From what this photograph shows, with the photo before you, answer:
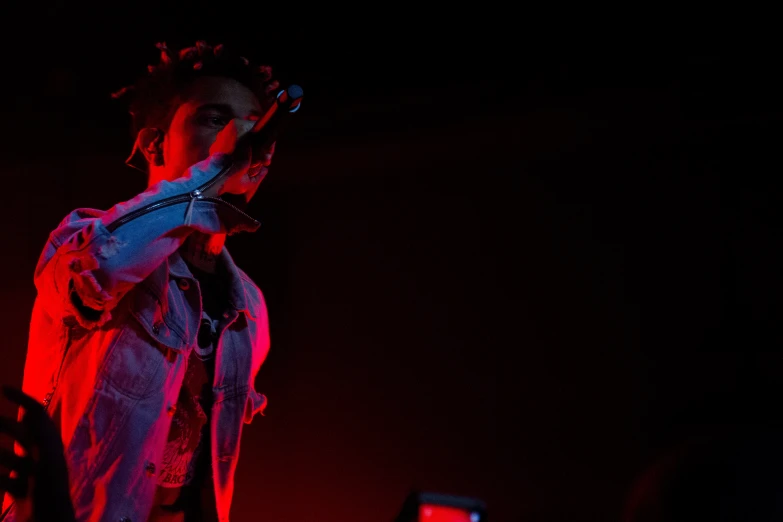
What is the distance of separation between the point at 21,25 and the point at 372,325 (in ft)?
4.80

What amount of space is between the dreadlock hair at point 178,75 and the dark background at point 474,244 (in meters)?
0.42

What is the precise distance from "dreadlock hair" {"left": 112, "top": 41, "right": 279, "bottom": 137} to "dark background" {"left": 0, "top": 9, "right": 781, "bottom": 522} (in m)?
0.42

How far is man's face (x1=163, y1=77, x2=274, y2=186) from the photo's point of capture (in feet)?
5.24

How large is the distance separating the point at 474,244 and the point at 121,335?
1.36m

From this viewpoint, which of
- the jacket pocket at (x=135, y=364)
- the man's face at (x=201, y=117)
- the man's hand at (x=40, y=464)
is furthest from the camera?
the man's face at (x=201, y=117)

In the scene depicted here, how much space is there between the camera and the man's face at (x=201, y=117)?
160cm

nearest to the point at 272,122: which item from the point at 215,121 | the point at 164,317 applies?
the point at 215,121

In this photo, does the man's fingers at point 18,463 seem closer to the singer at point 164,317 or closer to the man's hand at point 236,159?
the singer at point 164,317

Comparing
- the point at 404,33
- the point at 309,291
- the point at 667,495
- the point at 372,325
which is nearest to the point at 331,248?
the point at 309,291

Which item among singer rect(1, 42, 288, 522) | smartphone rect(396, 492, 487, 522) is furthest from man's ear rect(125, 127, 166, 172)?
smartphone rect(396, 492, 487, 522)

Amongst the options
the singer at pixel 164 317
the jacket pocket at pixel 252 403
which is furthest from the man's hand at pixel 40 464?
the jacket pocket at pixel 252 403

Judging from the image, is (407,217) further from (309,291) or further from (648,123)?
(648,123)

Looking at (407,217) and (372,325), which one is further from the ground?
(407,217)

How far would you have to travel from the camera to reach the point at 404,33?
84.2 inches
